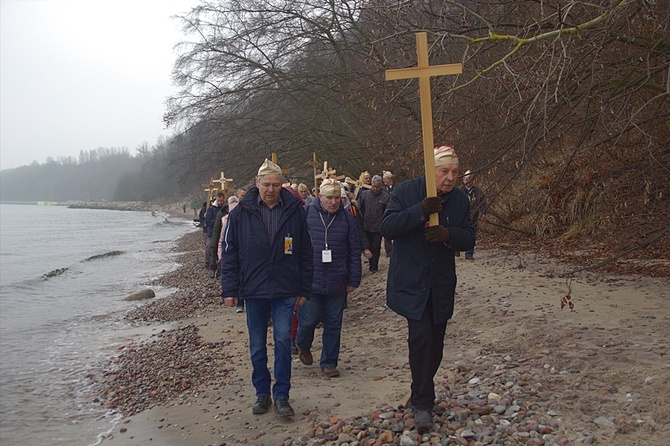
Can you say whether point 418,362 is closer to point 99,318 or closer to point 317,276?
point 317,276

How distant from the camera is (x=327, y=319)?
677cm

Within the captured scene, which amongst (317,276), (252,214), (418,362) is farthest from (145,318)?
(418,362)

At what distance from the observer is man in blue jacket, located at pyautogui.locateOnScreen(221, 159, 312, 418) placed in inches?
211

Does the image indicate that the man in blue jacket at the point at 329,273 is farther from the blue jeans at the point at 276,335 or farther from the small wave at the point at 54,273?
the small wave at the point at 54,273

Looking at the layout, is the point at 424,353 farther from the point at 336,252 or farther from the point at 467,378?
the point at 336,252

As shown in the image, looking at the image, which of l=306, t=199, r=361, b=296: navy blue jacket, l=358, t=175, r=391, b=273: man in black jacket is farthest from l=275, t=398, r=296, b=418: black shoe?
l=358, t=175, r=391, b=273: man in black jacket

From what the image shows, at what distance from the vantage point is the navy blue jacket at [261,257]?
17.5ft

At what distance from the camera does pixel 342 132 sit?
22.4m

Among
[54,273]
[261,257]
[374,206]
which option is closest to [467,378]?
[261,257]

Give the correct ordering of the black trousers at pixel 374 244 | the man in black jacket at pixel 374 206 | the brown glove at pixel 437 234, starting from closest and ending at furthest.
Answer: the brown glove at pixel 437 234, the man in black jacket at pixel 374 206, the black trousers at pixel 374 244

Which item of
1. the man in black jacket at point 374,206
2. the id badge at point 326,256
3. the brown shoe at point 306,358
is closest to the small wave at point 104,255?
the man in black jacket at point 374,206

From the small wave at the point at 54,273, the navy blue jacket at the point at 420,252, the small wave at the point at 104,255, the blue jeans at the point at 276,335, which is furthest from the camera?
the small wave at the point at 104,255

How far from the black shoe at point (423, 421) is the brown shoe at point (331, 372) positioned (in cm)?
220

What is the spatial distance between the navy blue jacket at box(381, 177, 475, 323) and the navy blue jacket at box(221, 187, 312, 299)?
44.9 inches
